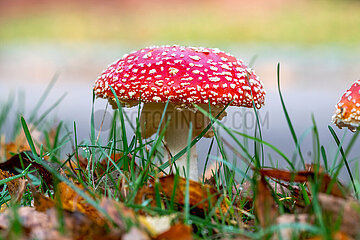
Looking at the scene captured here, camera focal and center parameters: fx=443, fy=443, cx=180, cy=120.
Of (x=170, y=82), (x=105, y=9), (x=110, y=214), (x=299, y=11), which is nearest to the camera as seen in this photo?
(x=110, y=214)

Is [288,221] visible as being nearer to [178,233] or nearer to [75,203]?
[178,233]

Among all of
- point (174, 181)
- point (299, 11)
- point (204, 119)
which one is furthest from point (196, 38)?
point (174, 181)

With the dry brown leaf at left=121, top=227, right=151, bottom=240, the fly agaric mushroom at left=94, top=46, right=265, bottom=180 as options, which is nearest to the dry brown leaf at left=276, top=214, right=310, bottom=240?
the dry brown leaf at left=121, top=227, right=151, bottom=240

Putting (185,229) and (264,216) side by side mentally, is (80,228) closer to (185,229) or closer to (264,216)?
(185,229)

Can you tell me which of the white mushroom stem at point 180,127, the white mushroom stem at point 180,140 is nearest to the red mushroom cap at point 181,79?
the white mushroom stem at point 180,127

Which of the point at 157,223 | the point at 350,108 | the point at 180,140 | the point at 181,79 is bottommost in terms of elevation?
the point at 180,140

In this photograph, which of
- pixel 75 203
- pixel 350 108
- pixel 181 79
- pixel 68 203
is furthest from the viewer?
pixel 181 79

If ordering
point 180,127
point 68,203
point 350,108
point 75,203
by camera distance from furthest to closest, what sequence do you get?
point 180,127 → point 350,108 → point 68,203 → point 75,203

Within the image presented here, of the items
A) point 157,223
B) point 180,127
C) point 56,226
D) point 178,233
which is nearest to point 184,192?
point 157,223
